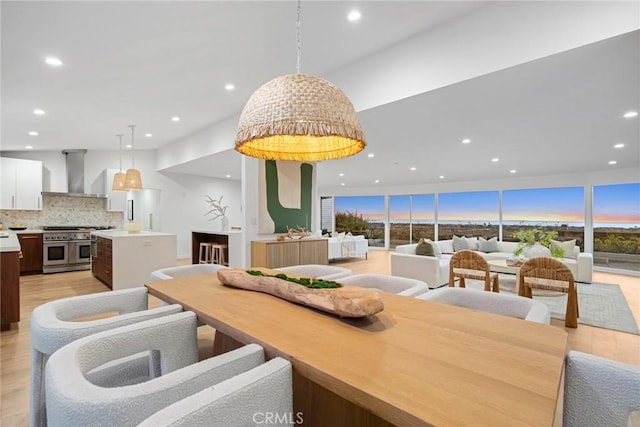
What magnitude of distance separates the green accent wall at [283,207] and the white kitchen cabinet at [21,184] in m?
5.19

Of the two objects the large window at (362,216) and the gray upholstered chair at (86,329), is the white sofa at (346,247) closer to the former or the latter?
the large window at (362,216)

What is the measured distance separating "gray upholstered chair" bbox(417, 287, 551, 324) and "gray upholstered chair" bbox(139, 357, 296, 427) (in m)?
1.20

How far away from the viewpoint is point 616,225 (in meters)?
7.56

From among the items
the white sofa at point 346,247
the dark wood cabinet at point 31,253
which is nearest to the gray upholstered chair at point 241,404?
the white sofa at point 346,247

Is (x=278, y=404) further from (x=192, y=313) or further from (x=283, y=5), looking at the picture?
(x=283, y=5)

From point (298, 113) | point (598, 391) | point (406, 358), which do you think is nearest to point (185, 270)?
point (298, 113)

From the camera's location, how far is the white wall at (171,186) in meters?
7.06

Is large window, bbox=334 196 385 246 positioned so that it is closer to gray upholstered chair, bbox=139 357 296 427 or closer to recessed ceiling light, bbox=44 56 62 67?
recessed ceiling light, bbox=44 56 62 67

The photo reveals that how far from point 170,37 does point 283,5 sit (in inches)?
43.6

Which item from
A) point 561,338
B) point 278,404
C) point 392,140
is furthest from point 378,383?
point 392,140

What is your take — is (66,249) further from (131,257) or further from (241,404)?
(241,404)

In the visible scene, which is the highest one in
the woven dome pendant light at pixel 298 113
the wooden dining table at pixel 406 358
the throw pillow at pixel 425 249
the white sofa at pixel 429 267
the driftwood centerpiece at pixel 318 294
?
the woven dome pendant light at pixel 298 113

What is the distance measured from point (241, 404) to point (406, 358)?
530 mm

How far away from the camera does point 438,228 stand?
1073 centimetres
